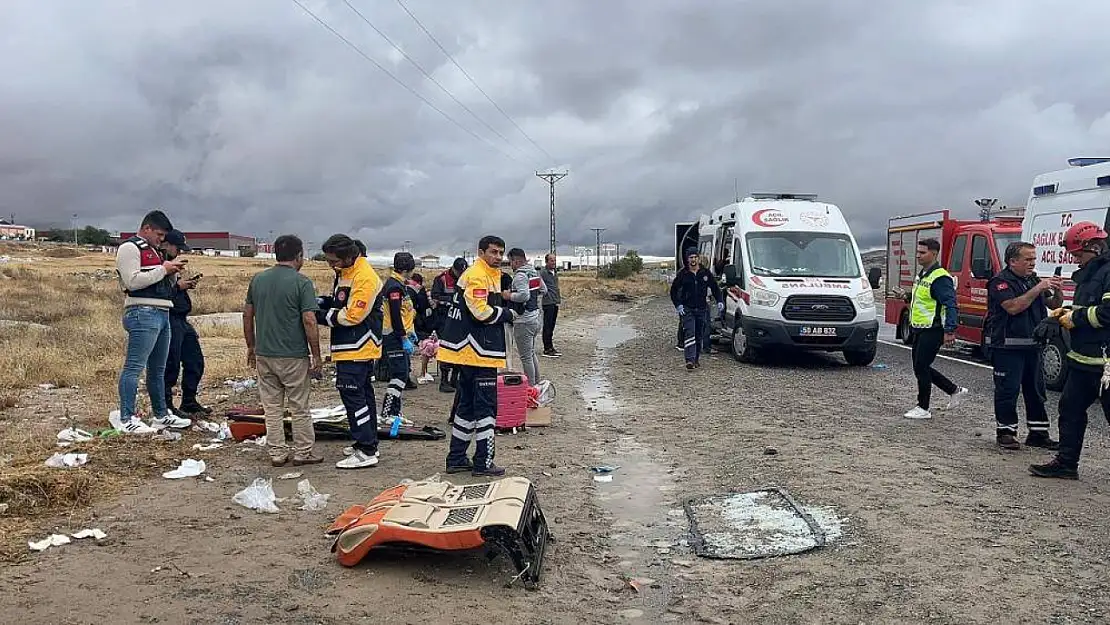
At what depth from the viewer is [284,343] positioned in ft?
21.9

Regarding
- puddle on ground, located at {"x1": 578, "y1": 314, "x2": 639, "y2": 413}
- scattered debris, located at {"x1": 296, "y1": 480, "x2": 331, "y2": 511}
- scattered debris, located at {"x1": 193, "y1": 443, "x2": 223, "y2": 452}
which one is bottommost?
puddle on ground, located at {"x1": 578, "y1": 314, "x2": 639, "y2": 413}

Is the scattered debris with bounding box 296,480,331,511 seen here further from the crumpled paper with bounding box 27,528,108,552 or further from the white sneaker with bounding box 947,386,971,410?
the white sneaker with bounding box 947,386,971,410

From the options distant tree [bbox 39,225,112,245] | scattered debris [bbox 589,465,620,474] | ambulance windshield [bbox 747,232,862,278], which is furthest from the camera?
distant tree [bbox 39,225,112,245]

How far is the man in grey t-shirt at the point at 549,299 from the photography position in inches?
573

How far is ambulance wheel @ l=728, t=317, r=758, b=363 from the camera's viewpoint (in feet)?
45.6

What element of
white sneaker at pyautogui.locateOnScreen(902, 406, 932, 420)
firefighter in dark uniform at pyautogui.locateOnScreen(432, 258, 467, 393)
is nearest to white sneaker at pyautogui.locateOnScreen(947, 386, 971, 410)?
white sneaker at pyautogui.locateOnScreen(902, 406, 932, 420)

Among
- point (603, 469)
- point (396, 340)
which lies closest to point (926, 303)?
point (603, 469)

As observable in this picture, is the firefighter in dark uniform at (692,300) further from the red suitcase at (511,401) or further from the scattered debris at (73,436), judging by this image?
the scattered debris at (73,436)

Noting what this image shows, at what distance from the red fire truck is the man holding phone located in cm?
1029

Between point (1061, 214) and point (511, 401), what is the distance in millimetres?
7683

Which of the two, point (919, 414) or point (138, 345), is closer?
point (138, 345)

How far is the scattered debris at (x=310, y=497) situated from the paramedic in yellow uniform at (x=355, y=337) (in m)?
0.71

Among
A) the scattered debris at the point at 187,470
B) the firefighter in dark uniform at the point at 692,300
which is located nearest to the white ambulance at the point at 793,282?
the firefighter in dark uniform at the point at 692,300

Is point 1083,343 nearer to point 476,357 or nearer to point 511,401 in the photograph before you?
point 476,357
